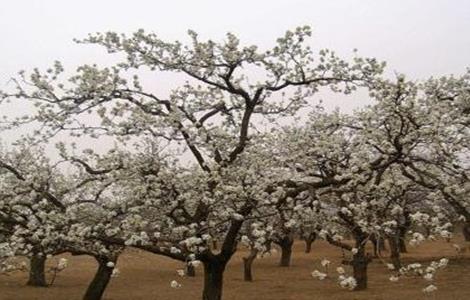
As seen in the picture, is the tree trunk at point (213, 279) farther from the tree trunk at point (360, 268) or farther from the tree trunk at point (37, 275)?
the tree trunk at point (37, 275)

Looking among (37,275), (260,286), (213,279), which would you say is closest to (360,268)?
(260,286)

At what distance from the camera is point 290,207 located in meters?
10.8

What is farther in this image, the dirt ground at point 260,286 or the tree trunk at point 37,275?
the tree trunk at point 37,275

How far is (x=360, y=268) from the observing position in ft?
69.6

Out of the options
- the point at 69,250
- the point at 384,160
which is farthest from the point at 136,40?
the point at 384,160

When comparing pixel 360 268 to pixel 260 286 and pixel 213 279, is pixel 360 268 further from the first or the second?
pixel 213 279

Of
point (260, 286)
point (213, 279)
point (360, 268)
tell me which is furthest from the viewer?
point (260, 286)

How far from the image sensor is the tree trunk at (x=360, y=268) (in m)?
20.7

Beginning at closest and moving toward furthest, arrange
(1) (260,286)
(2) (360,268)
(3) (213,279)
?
(3) (213,279)
(2) (360,268)
(1) (260,286)

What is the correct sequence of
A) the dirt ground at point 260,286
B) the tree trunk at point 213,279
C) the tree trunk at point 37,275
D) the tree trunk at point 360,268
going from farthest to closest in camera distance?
the tree trunk at point 37,275, the dirt ground at point 260,286, the tree trunk at point 360,268, the tree trunk at point 213,279

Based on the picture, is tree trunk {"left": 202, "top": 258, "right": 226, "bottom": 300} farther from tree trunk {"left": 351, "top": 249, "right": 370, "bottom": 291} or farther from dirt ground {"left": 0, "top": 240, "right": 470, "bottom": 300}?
tree trunk {"left": 351, "top": 249, "right": 370, "bottom": 291}

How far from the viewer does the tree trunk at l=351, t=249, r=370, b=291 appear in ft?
67.9

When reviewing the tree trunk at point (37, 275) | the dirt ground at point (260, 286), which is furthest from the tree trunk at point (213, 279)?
the tree trunk at point (37, 275)

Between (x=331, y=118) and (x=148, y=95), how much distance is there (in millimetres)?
5007
